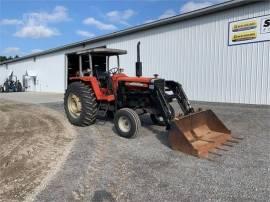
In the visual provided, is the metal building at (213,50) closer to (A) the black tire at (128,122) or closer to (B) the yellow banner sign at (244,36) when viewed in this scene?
(B) the yellow banner sign at (244,36)

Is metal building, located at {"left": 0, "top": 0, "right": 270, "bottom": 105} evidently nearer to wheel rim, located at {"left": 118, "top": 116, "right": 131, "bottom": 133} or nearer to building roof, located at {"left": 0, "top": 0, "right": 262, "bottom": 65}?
building roof, located at {"left": 0, "top": 0, "right": 262, "bottom": 65}

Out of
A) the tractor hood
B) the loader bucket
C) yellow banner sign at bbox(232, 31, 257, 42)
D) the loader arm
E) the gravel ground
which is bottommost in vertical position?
the gravel ground

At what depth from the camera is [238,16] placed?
10648mm

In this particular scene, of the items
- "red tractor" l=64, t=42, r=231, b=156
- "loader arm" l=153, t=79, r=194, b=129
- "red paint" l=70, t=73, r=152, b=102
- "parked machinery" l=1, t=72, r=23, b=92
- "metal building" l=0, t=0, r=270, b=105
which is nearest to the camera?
"red tractor" l=64, t=42, r=231, b=156

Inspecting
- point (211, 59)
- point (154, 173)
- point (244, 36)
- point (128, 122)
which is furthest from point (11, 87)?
point (154, 173)

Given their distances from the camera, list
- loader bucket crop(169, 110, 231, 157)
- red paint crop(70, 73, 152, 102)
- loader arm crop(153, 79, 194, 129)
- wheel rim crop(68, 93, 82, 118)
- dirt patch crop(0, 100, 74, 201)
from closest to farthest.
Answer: dirt patch crop(0, 100, 74, 201) < loader bucket crop(169, 110, 231, 157) < loader arm crop(153, 79, 194, 129) < red paint crop(70, 73, 152, 102) < wheel rim crop(68, 93, 82, 118)

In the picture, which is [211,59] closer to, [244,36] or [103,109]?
[244,36]

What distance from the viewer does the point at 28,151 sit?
17.7 ft

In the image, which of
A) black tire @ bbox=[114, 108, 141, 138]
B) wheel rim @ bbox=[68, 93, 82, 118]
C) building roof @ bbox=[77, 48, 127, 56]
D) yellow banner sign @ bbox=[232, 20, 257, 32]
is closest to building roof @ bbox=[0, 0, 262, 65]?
yellow banner sign @ bbox=[232, 20, 257, 32]

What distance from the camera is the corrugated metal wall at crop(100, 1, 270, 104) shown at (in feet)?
33.3

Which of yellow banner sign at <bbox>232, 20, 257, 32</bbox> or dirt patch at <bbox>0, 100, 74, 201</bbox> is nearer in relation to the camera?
dirt patch at <bbox>0, 100, 74, 201</bbox>

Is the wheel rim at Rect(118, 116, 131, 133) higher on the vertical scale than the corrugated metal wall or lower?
lower

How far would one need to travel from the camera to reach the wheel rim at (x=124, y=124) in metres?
6.42

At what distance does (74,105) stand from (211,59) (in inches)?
239
